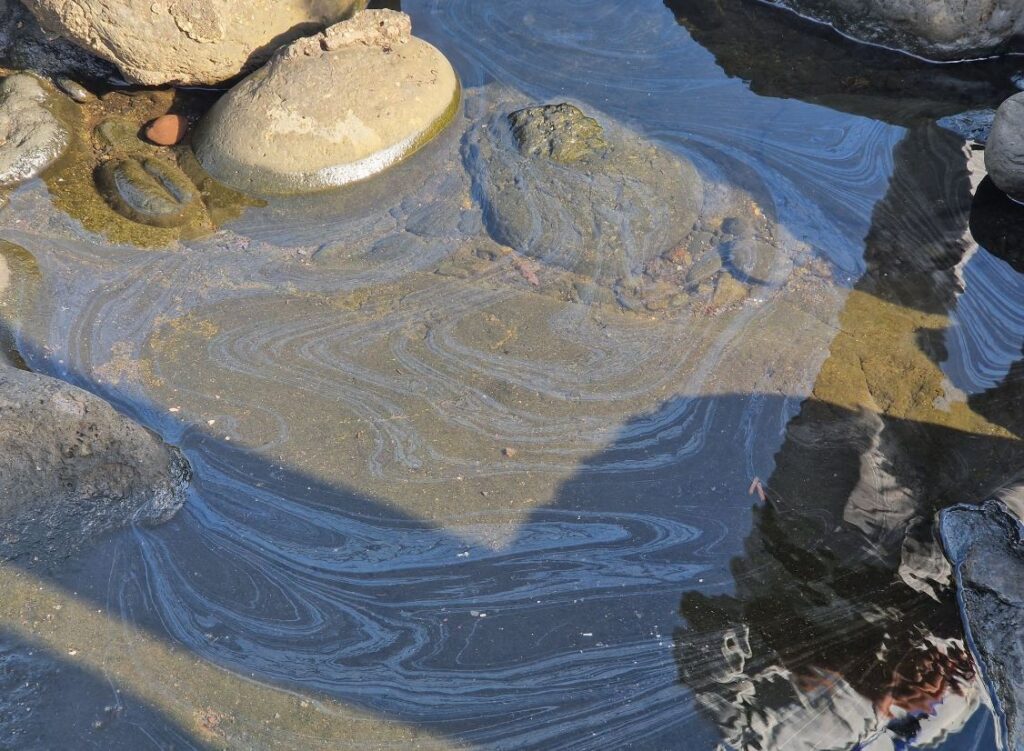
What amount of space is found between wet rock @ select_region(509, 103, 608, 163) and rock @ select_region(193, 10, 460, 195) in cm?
55

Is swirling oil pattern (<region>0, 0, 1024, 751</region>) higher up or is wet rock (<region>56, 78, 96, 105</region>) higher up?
wet rock (<region>56, 78, 96, 105</region>)

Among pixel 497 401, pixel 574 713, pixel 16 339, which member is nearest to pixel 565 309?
pixel 497 401

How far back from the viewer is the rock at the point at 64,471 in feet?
10.0

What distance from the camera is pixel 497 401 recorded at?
3.67 meters

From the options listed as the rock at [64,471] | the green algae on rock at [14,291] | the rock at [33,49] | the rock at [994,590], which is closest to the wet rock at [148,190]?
the green algae on rock at [14,291]

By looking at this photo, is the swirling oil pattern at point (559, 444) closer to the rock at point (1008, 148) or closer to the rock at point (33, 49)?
the rock at point (1008, 148)

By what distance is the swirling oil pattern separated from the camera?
2.82 metres

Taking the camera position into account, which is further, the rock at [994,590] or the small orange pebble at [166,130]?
the small orange pebble at [166,130]

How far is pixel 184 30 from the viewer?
15.5 feet

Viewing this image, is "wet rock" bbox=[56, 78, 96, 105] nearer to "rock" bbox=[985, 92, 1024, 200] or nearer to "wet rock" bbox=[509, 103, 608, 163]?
"wet rock" bbox=[509, 103, 608, 163]

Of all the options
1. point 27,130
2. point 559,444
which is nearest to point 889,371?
point 559,444

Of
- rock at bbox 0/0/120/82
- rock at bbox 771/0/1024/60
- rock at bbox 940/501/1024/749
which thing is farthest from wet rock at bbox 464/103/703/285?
rock at bbox 0/0/120/82

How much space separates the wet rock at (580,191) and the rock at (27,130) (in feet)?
7.69

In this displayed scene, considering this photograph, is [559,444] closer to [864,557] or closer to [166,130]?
[864,557]
